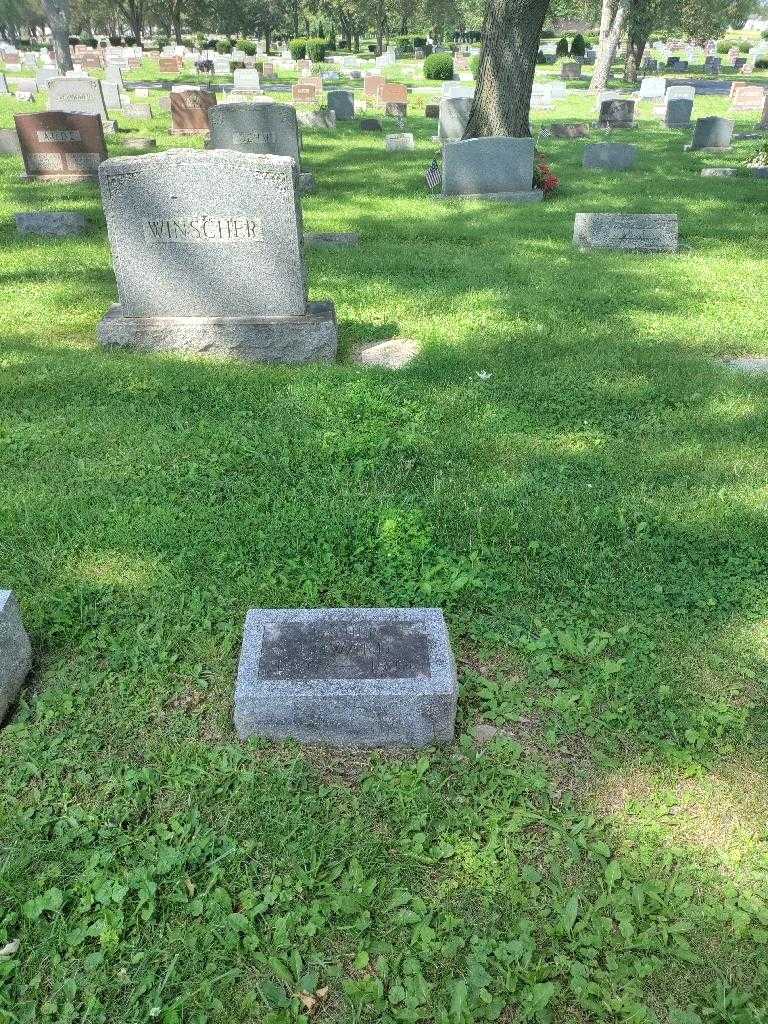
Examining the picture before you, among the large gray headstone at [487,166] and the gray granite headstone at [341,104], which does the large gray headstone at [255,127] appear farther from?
the gray granite headstone at [341,104]

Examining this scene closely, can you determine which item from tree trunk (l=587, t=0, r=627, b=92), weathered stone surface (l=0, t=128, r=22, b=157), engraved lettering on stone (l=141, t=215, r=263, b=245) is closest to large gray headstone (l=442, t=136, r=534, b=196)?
engraved lettering on stone (l=141, t=215, r=263, b=245)

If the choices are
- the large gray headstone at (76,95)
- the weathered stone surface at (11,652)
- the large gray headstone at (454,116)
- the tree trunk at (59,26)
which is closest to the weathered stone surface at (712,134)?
the large gray headstone at (454,116)

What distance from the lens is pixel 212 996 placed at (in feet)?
6.45

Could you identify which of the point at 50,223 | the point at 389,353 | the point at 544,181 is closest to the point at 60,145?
the point at 50,223

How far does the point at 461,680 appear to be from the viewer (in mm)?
2932

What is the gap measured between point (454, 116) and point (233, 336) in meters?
12.6

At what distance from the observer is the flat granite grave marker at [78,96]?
1672 cm

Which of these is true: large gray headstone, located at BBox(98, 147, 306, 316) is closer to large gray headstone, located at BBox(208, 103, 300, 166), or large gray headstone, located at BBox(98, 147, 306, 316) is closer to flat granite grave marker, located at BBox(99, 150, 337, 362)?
flat granite grave marker, located at BBox(99, 150, 337, 362)

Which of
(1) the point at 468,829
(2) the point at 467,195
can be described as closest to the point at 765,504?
(1) the point at 468,829

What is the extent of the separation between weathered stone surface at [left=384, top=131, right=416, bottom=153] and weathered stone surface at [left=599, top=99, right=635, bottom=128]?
7.56 meters

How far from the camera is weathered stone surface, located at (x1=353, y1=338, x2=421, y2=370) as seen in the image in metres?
5.92

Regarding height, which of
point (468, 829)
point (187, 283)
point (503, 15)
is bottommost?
point (468, 829)

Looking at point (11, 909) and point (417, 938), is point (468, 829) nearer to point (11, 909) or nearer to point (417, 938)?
point (417, 938)

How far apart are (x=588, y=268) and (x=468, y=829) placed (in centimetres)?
718
